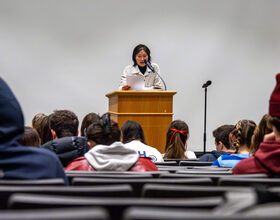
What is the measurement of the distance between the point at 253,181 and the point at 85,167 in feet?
3.50

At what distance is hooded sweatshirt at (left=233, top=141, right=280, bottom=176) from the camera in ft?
6.47

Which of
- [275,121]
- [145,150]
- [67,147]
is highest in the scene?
[275,121]

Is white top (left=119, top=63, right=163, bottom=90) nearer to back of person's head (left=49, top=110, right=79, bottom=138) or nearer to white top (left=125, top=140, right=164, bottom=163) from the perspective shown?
white top (left=125, top=140, right=164, bottom=163)

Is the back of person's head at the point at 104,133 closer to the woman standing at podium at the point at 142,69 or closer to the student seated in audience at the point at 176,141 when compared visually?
the student seated in audience at the point at 176,141

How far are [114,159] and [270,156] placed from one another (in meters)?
0.85

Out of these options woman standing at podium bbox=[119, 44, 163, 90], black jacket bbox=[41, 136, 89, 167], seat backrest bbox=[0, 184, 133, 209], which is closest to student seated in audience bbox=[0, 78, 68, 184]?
seat backrest bbox=[0, 184, 133, 209]

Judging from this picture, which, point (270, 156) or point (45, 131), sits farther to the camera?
point (45, 131)

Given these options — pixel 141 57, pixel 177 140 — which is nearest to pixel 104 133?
pixel 177 140

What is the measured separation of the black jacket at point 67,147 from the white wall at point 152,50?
4.76 meters

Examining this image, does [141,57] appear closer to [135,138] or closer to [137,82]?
[137,82]

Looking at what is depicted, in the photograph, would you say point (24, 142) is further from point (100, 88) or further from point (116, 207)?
point (100, 88)

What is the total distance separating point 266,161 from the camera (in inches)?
78.5

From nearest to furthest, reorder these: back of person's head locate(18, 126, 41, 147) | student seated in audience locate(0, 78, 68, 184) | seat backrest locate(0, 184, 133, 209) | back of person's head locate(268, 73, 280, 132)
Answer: seat backrest locate(0, 184, 133, 209)
student seated in audience locate(0, 78, 68, 184)
back of person's head locate(268, 73, 280, 132)
back of person's head locate(18, 126, 41, 147)

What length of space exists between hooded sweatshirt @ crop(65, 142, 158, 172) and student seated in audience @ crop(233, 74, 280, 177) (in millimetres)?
567
